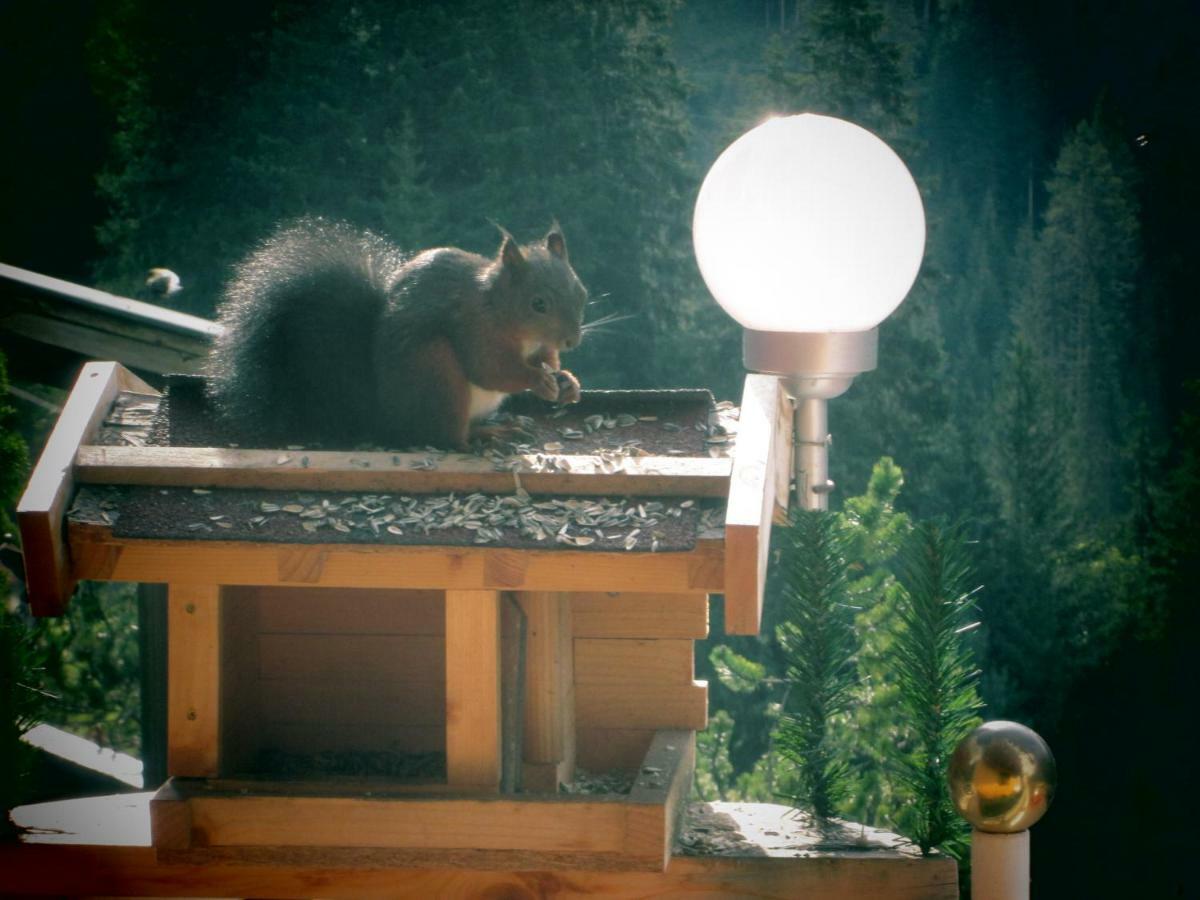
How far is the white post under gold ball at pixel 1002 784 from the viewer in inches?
45.9

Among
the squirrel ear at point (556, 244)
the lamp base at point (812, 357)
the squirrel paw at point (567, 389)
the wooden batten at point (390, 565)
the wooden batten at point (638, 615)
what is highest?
the squirrel ear at point (556, 244)

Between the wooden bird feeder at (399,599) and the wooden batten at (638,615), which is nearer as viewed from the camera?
the wooden bird feeder at (399,599)

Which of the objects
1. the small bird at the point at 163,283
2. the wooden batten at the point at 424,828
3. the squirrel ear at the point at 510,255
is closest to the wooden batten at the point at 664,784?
the wooden batten at the point at 424,828

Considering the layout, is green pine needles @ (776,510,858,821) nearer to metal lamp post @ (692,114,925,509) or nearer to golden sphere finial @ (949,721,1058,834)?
metal lamp post @ (692,114,925,509)

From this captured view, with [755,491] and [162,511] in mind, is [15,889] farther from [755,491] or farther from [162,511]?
[755,491]

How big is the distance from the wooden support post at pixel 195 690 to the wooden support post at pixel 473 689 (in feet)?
0.77

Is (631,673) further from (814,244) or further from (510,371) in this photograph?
(814,244)

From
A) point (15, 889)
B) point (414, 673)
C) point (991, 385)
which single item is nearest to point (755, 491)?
point (414, 673)

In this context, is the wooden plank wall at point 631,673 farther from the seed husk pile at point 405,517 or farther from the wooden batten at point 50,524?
the wooden batten at point 50,524

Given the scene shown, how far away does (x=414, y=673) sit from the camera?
1493mm

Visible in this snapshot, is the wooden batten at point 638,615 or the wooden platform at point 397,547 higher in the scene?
the wooden platform at point 397,547

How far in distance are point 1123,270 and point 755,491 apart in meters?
2.39

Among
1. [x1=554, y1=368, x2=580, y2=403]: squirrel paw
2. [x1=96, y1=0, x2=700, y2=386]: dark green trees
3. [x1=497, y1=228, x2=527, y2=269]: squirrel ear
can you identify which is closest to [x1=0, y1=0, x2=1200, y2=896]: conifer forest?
[x1=96, y1=0, x2=700, y2=386]: dark green trees

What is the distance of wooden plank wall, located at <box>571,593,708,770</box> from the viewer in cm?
150
